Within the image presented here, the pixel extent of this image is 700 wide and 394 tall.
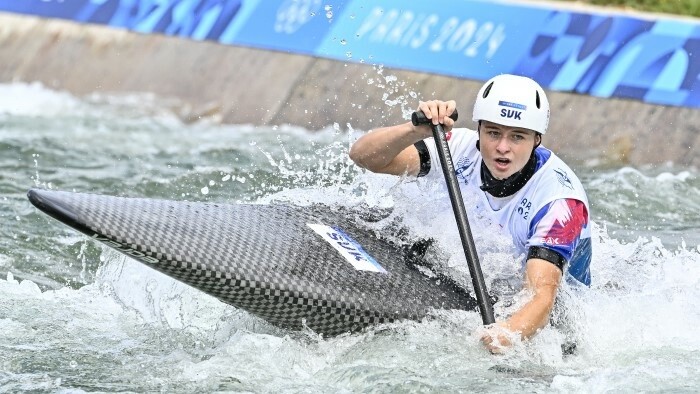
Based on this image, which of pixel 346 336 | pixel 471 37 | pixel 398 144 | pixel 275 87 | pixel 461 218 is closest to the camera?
pixel 346 336

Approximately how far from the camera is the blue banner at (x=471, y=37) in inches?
424

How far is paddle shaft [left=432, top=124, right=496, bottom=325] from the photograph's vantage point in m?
5.44

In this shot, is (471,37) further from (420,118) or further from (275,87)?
(420,118)

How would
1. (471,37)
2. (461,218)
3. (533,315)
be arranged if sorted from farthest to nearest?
(471,37) < (461,218) < (533,315)

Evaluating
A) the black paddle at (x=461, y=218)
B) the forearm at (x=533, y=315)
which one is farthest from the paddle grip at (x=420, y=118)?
the forearm at (x=533, y=315)

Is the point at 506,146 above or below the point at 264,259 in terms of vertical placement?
above

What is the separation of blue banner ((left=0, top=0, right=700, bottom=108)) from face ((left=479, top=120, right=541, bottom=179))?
5.52m

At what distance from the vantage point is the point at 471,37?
37.0 feet

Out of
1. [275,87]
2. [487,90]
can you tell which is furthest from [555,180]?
[275,87]

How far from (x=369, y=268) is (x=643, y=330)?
1533 millimetres

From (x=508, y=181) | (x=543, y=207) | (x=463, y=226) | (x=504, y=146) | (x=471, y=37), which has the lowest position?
(x=463, y=226)

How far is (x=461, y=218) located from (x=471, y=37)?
5.98m

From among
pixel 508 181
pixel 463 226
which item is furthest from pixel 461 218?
pixel 508 181

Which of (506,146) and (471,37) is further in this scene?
(471,37)
